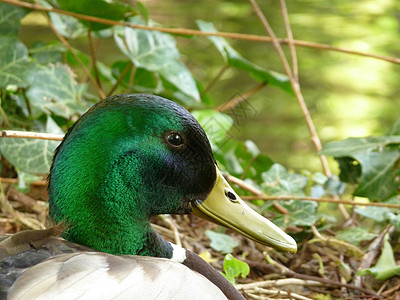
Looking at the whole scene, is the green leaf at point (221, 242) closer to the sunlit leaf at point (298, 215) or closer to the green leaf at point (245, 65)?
the sunlit leaf at point (298, 215)

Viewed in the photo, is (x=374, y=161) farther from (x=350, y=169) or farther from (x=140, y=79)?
(x=140, y=79)

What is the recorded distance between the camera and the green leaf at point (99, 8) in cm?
312

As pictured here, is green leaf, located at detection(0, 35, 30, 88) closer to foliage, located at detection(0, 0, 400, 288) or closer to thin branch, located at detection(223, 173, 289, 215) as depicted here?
foliage, located at detection(0, 0, 400, 288)

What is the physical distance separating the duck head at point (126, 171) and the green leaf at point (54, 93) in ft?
4.11

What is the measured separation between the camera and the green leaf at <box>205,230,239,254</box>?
2.67 m

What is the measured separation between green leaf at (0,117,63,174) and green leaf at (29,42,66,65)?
829mm

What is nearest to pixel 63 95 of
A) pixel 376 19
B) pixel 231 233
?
pixel 231 233

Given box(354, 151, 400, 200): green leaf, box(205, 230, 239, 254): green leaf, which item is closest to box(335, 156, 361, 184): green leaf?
box(354, 151, 400, 200): green leaf

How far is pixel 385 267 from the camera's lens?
254 centimetres

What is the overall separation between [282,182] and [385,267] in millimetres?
621

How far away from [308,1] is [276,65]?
340 cm

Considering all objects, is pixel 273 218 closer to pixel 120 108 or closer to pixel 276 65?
pixel 120 108

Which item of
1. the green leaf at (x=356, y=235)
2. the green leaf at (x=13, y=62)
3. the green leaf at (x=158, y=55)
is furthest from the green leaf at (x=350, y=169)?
the green leaf at (x=13, y=62)

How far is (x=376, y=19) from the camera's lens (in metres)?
9.52
